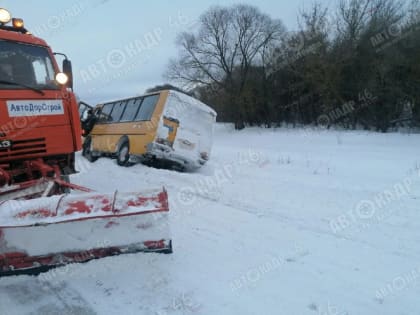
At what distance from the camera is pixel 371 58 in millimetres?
17734

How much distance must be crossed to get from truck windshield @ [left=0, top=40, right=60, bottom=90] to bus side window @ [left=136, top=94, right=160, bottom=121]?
175 inches

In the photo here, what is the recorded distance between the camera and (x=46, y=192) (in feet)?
13.0

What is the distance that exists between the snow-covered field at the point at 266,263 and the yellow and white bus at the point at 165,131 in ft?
8.19

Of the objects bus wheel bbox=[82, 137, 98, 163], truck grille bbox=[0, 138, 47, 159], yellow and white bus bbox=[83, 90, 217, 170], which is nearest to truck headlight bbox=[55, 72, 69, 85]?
truck grille bbox=[0, 138, 47, 159]

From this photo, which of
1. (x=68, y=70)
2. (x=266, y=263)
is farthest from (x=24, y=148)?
(x=266, y=263)

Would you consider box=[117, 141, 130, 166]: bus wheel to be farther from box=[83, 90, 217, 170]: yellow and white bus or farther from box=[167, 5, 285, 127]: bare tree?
box=[167, 5, 285, 127]: bare tree

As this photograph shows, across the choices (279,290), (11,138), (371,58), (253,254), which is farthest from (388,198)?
(371,58)

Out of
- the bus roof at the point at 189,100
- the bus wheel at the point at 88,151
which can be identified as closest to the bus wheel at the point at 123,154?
the bus roof at the point at 189,100

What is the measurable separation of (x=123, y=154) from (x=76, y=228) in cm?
770

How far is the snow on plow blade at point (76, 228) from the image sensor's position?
323 centimetres

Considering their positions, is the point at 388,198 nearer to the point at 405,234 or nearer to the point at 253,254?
the point at 405,234

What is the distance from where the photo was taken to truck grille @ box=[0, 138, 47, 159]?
183 inches

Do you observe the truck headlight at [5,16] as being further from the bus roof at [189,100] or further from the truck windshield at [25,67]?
the bus roof at [189,100]

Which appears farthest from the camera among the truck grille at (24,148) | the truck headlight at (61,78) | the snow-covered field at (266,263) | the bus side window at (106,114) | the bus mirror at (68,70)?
the bus side window at (106,114)
